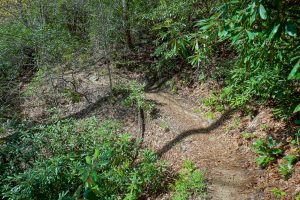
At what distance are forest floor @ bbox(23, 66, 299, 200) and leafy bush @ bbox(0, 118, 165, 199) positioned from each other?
2.54 feet

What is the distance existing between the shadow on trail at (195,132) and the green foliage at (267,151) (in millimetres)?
2034

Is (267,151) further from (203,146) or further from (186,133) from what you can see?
(186,133)

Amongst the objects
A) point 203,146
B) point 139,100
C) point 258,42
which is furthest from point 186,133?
point 258,42

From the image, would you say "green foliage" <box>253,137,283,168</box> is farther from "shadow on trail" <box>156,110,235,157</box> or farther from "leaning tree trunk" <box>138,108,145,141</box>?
"leaning tree trunk" <box>138,108,145,141</box>

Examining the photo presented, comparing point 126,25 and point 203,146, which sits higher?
point 126,25

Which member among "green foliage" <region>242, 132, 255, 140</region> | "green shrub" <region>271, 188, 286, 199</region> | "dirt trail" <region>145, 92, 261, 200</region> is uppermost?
"green shrub" <region>271, 188, 286, 199</region>

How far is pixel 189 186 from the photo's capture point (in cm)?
577

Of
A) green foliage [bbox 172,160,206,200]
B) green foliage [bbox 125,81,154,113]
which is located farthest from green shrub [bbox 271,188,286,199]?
green foliage [bbox 125,81,154,113]

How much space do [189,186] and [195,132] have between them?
2.53m

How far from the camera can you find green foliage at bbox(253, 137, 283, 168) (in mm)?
5555

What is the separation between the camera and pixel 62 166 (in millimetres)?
4711

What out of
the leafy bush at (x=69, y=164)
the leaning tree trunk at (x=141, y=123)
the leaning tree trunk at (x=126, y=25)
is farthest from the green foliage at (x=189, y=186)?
the leaning tree trunk at (x=126, y=25)

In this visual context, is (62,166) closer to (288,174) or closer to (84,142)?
(84,142)

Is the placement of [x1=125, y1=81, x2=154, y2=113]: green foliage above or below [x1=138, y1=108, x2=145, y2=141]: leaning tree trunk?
above
